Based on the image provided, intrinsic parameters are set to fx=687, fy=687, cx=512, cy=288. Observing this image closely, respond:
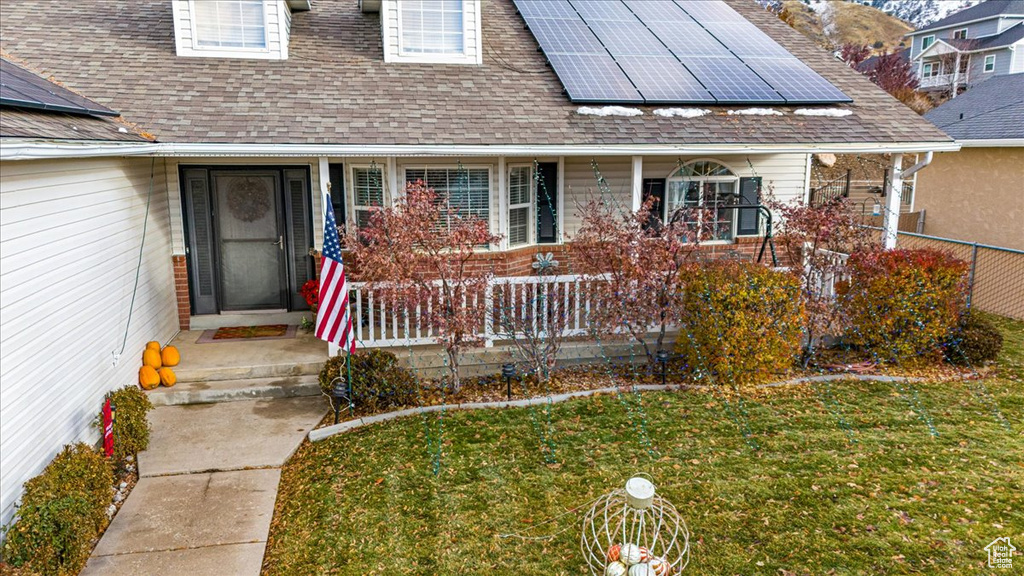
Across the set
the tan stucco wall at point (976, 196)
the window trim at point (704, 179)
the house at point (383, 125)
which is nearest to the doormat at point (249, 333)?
the house at point (383, 125)

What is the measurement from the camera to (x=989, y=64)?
4803 cm

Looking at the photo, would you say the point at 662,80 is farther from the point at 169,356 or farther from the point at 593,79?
the point at 169,356

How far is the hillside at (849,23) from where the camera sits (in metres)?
86.2

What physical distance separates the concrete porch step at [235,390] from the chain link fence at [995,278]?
1068 cm

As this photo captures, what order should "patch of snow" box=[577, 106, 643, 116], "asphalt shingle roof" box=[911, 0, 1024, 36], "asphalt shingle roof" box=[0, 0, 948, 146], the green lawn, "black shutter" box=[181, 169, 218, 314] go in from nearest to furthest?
the green lawn
"asphalt shingle roof" box=[0, 0, 948, 146]
"black shutter" box=[181, 169, 218, 314]
"patch of snow" box=[577, 106, 643, 116]
"asphalt shingle roof" box=[911, 0, 1024, 36]

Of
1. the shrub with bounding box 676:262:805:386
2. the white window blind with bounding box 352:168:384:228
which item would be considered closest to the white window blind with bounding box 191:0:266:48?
the white window blind with bounding box 352:168:384:228

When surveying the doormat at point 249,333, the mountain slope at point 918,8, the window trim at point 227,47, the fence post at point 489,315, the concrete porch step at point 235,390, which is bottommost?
the concrete porch step at point 235,390

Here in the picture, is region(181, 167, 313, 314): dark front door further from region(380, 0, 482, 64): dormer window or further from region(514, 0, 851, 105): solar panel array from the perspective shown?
region(514, 0, 851, 105): solar panel array

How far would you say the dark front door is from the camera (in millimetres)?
9688

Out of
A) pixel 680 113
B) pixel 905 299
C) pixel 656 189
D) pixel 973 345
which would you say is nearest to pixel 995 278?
pixel 973 345

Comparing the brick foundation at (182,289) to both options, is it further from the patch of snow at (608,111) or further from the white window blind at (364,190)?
the patch of snow at (608,111)

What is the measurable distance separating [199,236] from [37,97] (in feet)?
11.6

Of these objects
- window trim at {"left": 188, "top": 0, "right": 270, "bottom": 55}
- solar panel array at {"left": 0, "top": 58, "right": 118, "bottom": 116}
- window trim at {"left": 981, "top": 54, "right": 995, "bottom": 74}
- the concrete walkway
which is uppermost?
window trim at {"left": 981, "top": 54, "right": 995, "bottom": 74}

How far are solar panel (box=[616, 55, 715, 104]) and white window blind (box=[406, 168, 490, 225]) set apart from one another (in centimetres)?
272
